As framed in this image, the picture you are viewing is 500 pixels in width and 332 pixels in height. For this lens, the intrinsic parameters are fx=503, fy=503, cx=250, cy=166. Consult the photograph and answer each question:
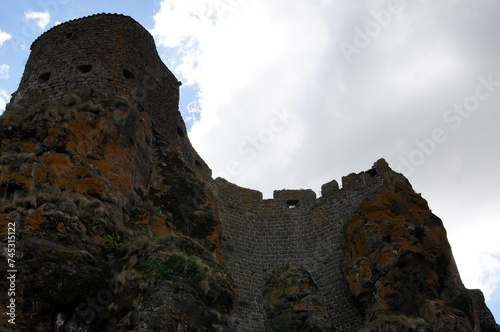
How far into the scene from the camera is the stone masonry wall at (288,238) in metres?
16.8

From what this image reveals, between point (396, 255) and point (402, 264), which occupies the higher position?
point (396, 255)

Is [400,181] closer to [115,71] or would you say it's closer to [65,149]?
[115,71]

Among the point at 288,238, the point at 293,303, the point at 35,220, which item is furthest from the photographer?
the point at 288,238

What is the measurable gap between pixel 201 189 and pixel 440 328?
8152 mm

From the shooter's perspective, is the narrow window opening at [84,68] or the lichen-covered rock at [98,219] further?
the narrow window opening at [84,68]

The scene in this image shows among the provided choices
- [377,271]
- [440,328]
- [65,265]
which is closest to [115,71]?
[65,265]

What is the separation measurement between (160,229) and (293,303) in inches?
233

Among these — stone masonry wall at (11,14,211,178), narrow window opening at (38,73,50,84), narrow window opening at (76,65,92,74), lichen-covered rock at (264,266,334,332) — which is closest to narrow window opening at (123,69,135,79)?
stone masonry wall at (11,14,211,178)

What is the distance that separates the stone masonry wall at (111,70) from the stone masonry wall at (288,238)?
259cm
